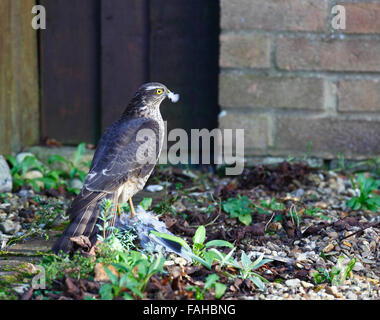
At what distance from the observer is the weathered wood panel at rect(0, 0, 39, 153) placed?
17.2ft

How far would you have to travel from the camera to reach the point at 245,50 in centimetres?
524

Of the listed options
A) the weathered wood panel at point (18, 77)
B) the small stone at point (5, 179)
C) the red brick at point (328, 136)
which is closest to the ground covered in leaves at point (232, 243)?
the small stone at point (5, 179)

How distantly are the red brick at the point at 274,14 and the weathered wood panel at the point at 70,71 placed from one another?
1338 millimetres

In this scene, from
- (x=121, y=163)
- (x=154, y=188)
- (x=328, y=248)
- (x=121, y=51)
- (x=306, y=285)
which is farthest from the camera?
(x=121, y=51)

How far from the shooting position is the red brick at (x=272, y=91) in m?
5.27

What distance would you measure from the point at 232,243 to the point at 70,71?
2901mm

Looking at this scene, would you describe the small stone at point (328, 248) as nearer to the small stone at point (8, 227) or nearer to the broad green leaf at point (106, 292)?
the broad green leaf at point (106, 292)

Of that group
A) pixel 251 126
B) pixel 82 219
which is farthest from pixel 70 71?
pixel 82 219

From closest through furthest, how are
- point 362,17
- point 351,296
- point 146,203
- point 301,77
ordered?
point 351,296 → point 146,203 → point 362,17 → point 301,77

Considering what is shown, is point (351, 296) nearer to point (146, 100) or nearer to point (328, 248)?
point (328, 248)

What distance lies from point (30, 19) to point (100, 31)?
635 millimetres

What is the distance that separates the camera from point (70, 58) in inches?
231

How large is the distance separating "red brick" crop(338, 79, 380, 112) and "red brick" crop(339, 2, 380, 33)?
1.43 feet

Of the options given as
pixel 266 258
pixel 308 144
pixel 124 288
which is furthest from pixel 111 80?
pixel 124 288
